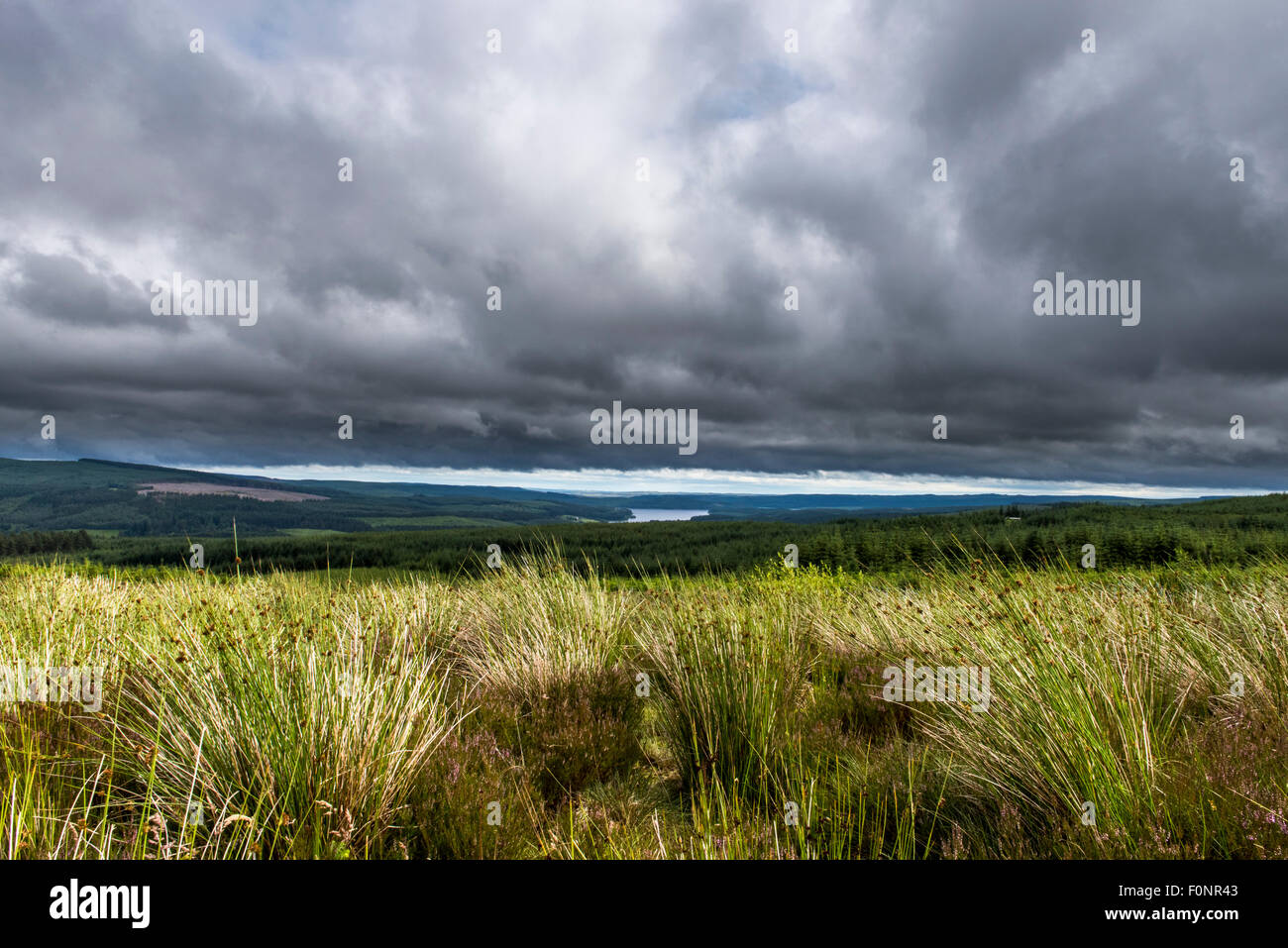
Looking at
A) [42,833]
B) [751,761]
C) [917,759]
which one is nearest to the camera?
[42,833]

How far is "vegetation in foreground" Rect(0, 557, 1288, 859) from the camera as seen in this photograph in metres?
2.74

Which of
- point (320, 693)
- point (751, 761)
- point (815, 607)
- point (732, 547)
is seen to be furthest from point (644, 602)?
A: point (732, 547)

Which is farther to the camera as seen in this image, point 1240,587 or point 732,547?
point 732,547

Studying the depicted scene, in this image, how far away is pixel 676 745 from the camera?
449 centimetres

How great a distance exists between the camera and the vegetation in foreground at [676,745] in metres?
2.74

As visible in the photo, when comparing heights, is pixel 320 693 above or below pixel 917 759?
above

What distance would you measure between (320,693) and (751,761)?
2.87 m

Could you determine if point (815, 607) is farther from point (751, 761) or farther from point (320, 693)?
point (320, 693)
